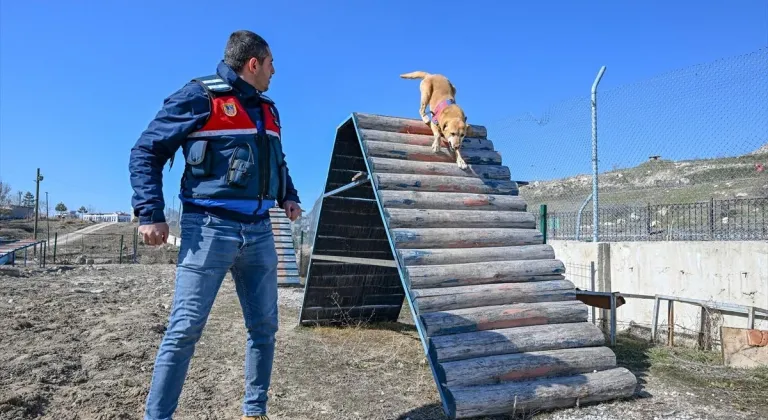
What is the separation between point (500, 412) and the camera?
3082 mm

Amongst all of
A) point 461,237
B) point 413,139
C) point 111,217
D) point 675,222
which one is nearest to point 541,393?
point 461,237

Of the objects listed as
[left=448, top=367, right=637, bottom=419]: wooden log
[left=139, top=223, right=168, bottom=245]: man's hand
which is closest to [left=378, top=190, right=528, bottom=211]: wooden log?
[left=448, top=367, right=637, bottom=419]: wooden log

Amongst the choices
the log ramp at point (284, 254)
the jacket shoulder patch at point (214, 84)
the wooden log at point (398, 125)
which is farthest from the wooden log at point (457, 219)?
the log ramp at point (284, 254)

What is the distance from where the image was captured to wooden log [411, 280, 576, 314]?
3547 mm

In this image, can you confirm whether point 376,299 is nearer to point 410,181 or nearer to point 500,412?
point 410,181

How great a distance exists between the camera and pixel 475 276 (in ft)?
12.6

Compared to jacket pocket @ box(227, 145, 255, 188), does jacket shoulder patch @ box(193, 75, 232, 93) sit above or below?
above

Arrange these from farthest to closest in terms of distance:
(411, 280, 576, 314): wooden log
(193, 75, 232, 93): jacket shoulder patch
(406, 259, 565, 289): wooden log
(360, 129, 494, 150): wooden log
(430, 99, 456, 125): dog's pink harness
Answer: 1. (430, 99, 456, 125): dog's pink harness
2. (360, 129, 494, 150): wooden log
3. (406, 259, 565, 289): wooden log
4. (411, 280, 576, 314): wooden log
5. (193, 75, 232, 93): jacket shoulder patch

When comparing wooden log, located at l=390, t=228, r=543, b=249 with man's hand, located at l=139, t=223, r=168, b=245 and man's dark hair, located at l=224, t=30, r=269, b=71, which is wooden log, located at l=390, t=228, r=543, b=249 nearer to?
man's dark hair, located at l=224, t=30, r=269, b=71

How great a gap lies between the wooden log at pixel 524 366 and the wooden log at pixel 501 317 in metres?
0.24

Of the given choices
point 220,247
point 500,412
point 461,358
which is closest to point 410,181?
point 461,358

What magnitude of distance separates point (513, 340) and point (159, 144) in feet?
8.19

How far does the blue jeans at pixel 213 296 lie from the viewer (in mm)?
2225

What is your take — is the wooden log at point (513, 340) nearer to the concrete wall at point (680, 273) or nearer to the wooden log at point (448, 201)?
the wooden log at point (448, 201)
